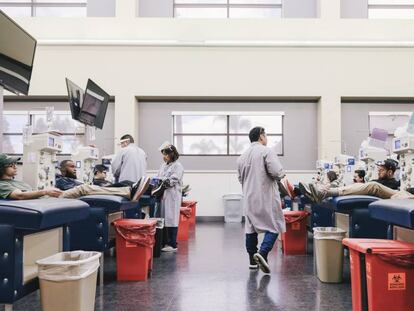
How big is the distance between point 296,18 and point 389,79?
2.19 meters

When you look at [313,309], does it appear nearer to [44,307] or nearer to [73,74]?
[44,307]

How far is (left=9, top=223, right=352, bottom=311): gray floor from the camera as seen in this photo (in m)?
2.80

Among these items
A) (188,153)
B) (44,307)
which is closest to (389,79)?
(188,153)

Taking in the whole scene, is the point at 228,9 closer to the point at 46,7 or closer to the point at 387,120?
the point at 46,7

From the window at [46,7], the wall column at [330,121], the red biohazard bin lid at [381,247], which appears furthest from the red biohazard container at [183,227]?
the window at [46,7]

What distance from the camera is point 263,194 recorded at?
378 cm

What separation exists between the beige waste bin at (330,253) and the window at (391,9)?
7005mm

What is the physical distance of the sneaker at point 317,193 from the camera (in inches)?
137

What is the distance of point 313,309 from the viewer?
2.70 metres

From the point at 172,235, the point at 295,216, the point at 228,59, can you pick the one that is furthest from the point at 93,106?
the point at 228,59

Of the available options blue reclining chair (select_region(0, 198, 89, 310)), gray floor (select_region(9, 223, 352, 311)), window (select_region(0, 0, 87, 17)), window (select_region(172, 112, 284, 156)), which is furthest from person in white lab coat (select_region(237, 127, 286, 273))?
window (select_region(0, 0, 87, 17))

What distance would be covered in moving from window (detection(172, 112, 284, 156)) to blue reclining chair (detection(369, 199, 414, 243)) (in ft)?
20.1

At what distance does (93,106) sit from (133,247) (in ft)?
8.60

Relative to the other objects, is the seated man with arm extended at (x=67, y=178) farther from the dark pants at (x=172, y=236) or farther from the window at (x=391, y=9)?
the window at (x=391, y=9)
